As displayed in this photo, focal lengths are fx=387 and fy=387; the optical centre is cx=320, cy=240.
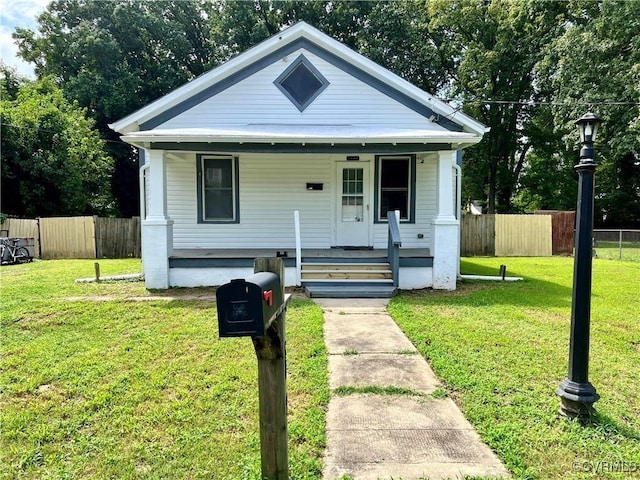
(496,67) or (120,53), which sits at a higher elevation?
(120,53)

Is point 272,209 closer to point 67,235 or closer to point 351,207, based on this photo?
point 351,207

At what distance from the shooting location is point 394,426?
284 centimetres

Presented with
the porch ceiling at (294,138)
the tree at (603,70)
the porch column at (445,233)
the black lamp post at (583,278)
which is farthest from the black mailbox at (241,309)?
the tree at (603,70)

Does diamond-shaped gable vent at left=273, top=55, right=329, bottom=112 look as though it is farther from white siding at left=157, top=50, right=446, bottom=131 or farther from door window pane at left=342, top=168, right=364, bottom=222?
door window pane at left=342, top=168, right=364, bottom=222

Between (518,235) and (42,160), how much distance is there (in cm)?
1980

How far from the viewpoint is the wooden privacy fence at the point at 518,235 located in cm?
1514

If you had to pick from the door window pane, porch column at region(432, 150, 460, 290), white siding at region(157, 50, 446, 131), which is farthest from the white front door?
porch column at region(432, 150, 460, 290)

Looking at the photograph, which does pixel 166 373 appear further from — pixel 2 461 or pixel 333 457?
pixel 333 457

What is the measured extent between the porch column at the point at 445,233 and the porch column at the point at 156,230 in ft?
17.7

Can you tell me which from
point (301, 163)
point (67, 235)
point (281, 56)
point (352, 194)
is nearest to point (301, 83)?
point (281, 56)

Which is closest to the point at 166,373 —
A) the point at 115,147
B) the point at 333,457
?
the point at 333,457

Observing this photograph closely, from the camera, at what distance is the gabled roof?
8984mm

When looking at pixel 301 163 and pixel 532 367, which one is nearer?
pixel 532 367

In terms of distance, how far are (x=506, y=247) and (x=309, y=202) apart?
9.60 meters
